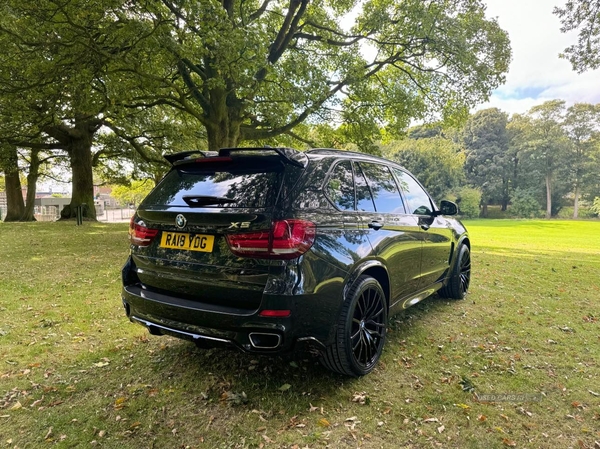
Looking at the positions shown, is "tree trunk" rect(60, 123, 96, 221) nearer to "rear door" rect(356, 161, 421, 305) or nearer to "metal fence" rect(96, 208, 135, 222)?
"rear door" rect(356, 161, 421, 305)

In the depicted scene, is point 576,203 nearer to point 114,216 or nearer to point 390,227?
point 390,227

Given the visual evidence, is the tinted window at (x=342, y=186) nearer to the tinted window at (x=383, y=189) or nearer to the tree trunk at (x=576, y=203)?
the tinted window at (x=383, y=189)

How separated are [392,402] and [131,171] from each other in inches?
891

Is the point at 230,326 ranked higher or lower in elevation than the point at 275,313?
lower

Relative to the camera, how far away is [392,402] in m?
2.54

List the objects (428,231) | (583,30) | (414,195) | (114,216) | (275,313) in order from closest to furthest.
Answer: (275,313)
(428,231)
(414,195)
(583,30)
(114,216)

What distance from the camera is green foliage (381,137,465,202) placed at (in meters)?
43.9

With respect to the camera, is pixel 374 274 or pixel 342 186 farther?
pixel 374 274

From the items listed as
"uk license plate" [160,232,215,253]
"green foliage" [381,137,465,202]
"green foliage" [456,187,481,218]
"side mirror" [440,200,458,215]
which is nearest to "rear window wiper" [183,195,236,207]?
"uk license plate" [160,232,215,253]

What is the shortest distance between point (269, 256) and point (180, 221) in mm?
750

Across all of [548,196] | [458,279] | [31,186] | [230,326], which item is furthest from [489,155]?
[230,326]

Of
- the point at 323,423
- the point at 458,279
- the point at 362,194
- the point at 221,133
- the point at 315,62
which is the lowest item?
the point at 323,423

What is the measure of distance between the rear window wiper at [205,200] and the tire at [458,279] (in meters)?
3.57

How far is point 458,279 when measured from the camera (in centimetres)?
500
